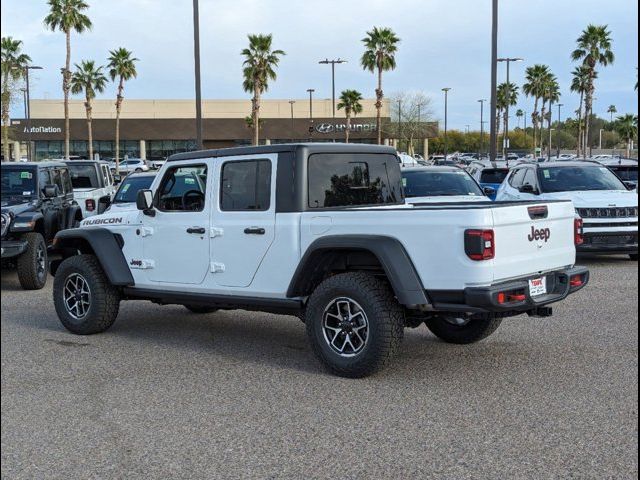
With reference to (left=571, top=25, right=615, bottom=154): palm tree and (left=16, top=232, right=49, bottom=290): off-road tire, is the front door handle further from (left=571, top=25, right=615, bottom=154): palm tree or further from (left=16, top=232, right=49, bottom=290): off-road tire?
(left=571, top=25, right=615, bottom=154): palm tree

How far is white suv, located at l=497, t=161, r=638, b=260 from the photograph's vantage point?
13219 mm

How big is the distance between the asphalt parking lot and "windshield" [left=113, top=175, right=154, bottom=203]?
6731mm

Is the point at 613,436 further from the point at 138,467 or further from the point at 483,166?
the point at 483,166

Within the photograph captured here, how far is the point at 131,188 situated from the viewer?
15.2 meters

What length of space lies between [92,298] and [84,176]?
1077 cm

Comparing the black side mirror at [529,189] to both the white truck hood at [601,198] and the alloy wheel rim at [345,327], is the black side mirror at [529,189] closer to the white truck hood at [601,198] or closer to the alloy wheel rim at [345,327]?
the white truck hood at [601,198]

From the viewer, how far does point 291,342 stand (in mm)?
7781

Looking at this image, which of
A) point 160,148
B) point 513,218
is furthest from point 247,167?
point 160,148

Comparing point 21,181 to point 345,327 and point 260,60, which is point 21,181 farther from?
point 260,60

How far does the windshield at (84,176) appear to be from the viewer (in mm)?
18078

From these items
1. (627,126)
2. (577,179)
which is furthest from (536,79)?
(577,179)

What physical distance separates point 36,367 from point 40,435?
1860 mm

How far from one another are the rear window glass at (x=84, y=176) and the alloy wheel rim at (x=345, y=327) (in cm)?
1303

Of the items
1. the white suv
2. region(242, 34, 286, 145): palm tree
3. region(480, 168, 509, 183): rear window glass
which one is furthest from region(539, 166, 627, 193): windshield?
region(242, 34, 286, 145): palm tree
